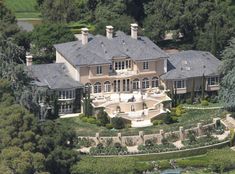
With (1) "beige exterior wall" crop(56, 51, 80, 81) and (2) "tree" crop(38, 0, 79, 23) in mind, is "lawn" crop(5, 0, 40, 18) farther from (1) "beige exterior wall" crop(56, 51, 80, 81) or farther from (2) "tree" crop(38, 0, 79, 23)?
(1) "beige exterior wall" crop(56, 51, 80, 81)

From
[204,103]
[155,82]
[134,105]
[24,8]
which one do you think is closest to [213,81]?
[204,103]

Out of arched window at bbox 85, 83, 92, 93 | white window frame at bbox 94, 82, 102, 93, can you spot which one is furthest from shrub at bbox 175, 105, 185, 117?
arched window at bbox 85, 83, 92, 93

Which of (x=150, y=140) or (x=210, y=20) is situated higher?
(x=210, y=20)

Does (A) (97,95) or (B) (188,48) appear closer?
(A) (97,95)

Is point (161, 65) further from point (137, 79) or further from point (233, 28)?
point (233, 28)

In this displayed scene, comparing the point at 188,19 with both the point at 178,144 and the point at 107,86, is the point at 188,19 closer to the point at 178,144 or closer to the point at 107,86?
the point at 107,86

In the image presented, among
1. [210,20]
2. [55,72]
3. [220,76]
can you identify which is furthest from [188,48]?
[55,72]
